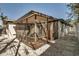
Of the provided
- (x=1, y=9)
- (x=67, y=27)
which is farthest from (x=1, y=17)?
(x=67, y=27)

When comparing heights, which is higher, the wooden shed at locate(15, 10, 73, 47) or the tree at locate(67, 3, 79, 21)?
the tree at locate(67, 3, 79, 21)

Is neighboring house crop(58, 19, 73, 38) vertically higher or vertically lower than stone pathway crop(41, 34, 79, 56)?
higher

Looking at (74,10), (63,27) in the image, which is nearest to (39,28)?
(63,27)

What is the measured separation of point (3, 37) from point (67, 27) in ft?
2.16

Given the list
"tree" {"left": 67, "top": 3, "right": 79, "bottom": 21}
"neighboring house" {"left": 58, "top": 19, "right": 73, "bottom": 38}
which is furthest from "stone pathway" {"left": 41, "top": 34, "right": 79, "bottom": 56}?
"tree" {"left": 67, "top": 3, "right": 79, "bottom": 21}

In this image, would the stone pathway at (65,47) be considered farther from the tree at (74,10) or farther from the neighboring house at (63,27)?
the tree at (74,10)

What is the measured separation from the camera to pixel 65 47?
209 centimetres

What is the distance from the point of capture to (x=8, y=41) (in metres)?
2.10

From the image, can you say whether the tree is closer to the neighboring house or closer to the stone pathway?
the neighboring house

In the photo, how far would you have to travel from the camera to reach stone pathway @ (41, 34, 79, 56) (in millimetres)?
2076

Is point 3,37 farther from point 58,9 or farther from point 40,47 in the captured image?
point 58,9

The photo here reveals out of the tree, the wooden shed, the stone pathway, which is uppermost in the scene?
the tree

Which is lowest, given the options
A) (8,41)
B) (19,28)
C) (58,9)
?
(8,41)

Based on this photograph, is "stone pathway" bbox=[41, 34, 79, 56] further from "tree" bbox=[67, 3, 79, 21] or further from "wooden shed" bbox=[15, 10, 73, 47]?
Result: "tree" bbox=[67, 3, 79, 21]
